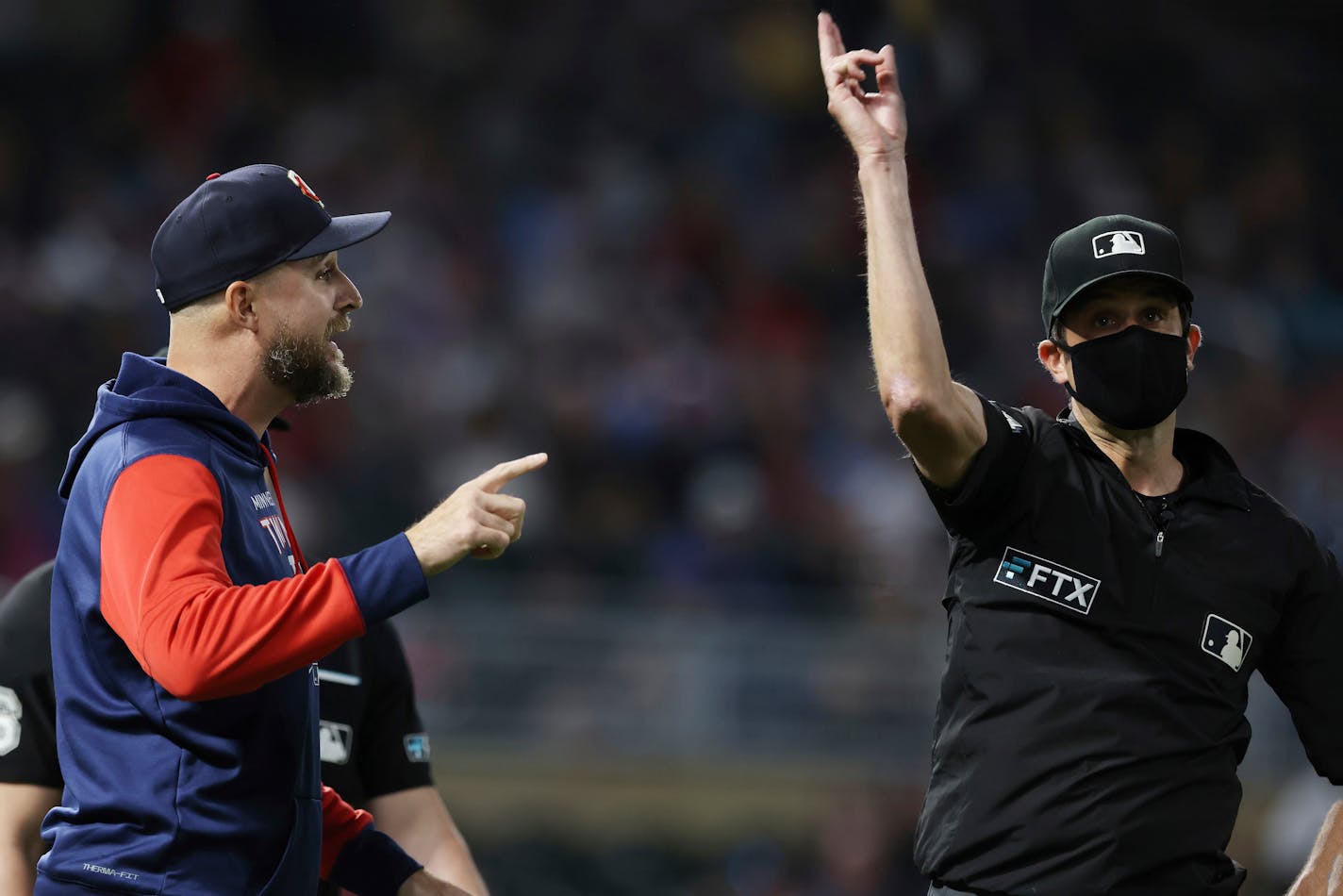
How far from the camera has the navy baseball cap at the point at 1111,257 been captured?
3.28 m

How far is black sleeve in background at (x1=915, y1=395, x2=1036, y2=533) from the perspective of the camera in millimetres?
3115

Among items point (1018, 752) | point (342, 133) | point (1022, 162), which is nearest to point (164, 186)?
point (342, 133)

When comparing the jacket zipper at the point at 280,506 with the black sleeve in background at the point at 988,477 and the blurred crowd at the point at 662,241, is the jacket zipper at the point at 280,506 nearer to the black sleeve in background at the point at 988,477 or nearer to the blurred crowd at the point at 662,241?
the black sleeve in background at the point at 988,477

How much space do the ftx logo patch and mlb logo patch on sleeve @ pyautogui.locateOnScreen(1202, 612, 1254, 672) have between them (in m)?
0.24

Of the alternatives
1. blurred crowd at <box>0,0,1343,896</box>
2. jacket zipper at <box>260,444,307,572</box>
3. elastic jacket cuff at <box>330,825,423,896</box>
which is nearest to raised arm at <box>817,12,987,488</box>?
jacket zipper at <box>260,444,307,572</box>

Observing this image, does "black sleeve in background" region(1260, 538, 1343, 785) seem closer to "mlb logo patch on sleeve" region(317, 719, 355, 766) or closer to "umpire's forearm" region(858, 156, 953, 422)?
"umpire's forearm" region(858, 156, 953, 422)

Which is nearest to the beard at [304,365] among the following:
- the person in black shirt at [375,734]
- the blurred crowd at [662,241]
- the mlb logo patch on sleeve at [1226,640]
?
the person in black shirt at [375,734]

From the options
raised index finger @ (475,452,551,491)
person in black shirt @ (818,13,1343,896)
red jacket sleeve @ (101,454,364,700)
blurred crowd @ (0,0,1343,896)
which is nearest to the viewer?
red jacket sleeve @ (101,454,364,700)

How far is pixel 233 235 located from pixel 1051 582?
170 cm

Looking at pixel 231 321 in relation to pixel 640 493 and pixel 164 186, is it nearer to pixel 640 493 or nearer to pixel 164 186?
pixel 640 493

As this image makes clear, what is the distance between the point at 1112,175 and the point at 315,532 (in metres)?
6.77

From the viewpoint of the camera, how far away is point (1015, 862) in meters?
3.03

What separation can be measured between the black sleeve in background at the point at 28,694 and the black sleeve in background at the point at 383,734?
0.81 meters

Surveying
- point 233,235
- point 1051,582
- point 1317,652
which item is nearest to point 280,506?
point 233,235
